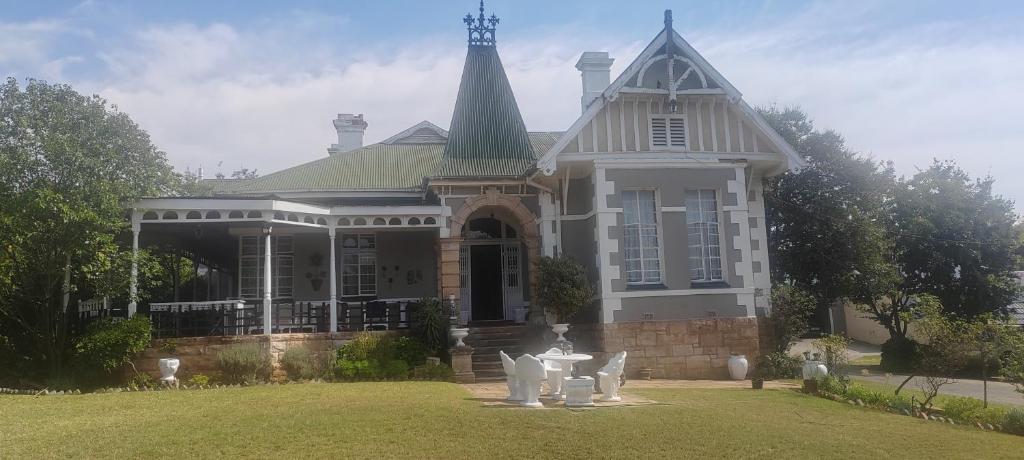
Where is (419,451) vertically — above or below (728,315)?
below

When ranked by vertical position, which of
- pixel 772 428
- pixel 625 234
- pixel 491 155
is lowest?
pixel 772 428

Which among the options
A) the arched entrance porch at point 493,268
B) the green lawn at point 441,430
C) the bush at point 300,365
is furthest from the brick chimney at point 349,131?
the green lawn at point 441,430

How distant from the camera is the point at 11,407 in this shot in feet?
34.0

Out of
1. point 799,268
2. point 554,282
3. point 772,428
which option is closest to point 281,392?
point 554,282

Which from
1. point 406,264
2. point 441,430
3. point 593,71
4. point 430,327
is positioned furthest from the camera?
point 593,71

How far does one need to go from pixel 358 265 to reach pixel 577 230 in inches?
237

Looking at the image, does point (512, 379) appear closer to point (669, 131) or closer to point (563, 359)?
point (563, 359)

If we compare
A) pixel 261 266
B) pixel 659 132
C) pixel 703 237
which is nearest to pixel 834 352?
pixel 703 237

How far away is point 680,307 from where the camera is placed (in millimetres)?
15664

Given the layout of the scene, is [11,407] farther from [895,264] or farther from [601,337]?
[895,264]

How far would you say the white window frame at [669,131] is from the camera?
16.2 meters

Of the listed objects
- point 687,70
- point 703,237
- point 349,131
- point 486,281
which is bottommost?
point 486,281

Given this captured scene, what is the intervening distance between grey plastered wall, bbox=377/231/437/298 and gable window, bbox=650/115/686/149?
6.39 metres

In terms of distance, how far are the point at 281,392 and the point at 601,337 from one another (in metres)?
6.88
